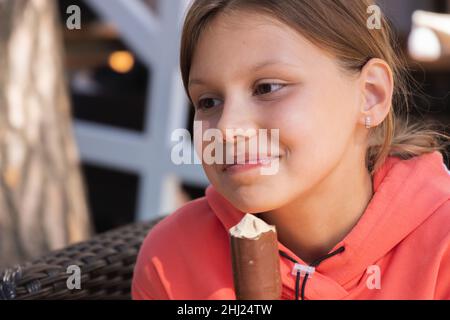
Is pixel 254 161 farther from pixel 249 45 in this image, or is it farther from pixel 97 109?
pixel 97 109

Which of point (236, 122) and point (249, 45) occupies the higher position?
point (249, 45)

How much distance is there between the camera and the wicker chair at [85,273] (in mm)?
1896

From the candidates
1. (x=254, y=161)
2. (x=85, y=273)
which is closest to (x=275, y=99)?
(x=254, y=161)

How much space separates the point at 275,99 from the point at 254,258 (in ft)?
1.23

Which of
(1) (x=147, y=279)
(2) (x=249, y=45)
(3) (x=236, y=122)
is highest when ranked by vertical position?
(2) (x=249, y=45)

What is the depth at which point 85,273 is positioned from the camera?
2004mm

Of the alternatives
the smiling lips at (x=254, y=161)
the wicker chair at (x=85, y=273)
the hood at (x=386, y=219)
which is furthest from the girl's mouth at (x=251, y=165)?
the wicker chair at (x=85, y=273)

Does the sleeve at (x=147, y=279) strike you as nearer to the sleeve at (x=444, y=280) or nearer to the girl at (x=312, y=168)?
the girl at (x=312, y=168)

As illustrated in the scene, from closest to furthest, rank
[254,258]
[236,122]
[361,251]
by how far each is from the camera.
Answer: [254,258]
[236,122]
[361,251]

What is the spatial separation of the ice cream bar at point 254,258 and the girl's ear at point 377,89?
493 millimetres

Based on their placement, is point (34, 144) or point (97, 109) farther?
point (97, 109)

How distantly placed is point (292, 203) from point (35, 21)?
1.98 meters
